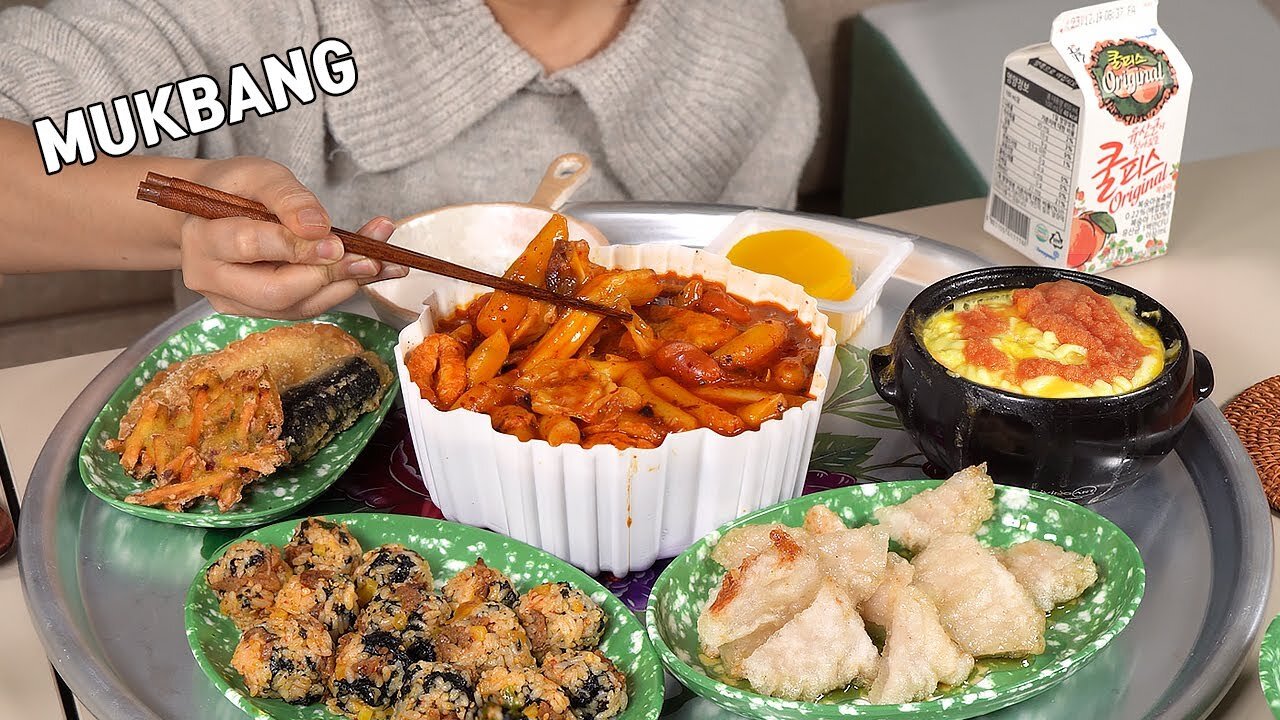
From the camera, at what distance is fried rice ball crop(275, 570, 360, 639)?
3.60ft

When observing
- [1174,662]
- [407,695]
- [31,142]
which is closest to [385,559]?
[407,695]

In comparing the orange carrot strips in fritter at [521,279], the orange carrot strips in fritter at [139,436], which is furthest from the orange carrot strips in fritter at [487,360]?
the orange carrot strips in fritter at [139,436]

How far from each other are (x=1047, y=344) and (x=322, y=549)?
0.77 m

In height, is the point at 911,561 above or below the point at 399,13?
below

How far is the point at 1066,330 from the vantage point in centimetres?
129

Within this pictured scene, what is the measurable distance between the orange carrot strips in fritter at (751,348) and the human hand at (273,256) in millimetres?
374

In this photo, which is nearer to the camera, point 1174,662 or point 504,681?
point 504,681

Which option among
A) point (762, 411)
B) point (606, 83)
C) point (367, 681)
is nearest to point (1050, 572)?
point (762, 411)

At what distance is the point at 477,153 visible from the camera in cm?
213

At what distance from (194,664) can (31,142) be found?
2.75ft

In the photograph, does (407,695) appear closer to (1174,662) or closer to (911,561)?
(911,561)

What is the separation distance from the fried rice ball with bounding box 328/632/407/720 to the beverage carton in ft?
3.69

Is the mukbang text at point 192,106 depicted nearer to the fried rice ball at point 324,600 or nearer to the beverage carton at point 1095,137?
→ the fried rice ball at point 324,600

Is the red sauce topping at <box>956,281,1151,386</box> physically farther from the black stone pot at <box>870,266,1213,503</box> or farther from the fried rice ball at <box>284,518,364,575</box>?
the fried rice ball at <box>284,518,364,575</box>
